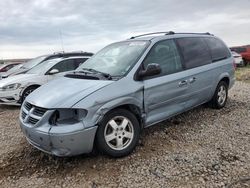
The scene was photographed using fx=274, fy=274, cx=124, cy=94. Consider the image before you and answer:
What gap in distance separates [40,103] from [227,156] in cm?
273

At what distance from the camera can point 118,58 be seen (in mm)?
4609

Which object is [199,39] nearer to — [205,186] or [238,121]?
[238,121]

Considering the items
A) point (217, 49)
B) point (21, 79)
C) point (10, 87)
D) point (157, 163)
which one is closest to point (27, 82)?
point (21, 79)

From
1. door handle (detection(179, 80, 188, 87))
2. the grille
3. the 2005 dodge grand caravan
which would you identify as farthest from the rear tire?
the grille

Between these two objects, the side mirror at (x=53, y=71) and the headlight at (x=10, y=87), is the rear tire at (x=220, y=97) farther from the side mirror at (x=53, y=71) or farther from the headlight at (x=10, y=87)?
the headlight at (x=10, y=87)

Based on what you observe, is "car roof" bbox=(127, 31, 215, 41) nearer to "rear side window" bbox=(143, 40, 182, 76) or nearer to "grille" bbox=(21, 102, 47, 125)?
"rear side window" bbox=(143, 40, 182, 76)

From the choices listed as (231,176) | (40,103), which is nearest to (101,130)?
(40,103)

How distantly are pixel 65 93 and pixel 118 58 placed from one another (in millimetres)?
1265

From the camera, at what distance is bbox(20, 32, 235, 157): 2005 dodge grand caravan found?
3518 mm

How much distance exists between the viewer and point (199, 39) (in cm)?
572

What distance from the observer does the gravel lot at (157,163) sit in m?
3.38

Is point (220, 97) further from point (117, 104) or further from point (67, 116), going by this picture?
point (67, 116)

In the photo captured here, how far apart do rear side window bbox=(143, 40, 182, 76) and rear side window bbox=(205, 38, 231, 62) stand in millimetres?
1312

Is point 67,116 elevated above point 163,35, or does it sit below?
below
